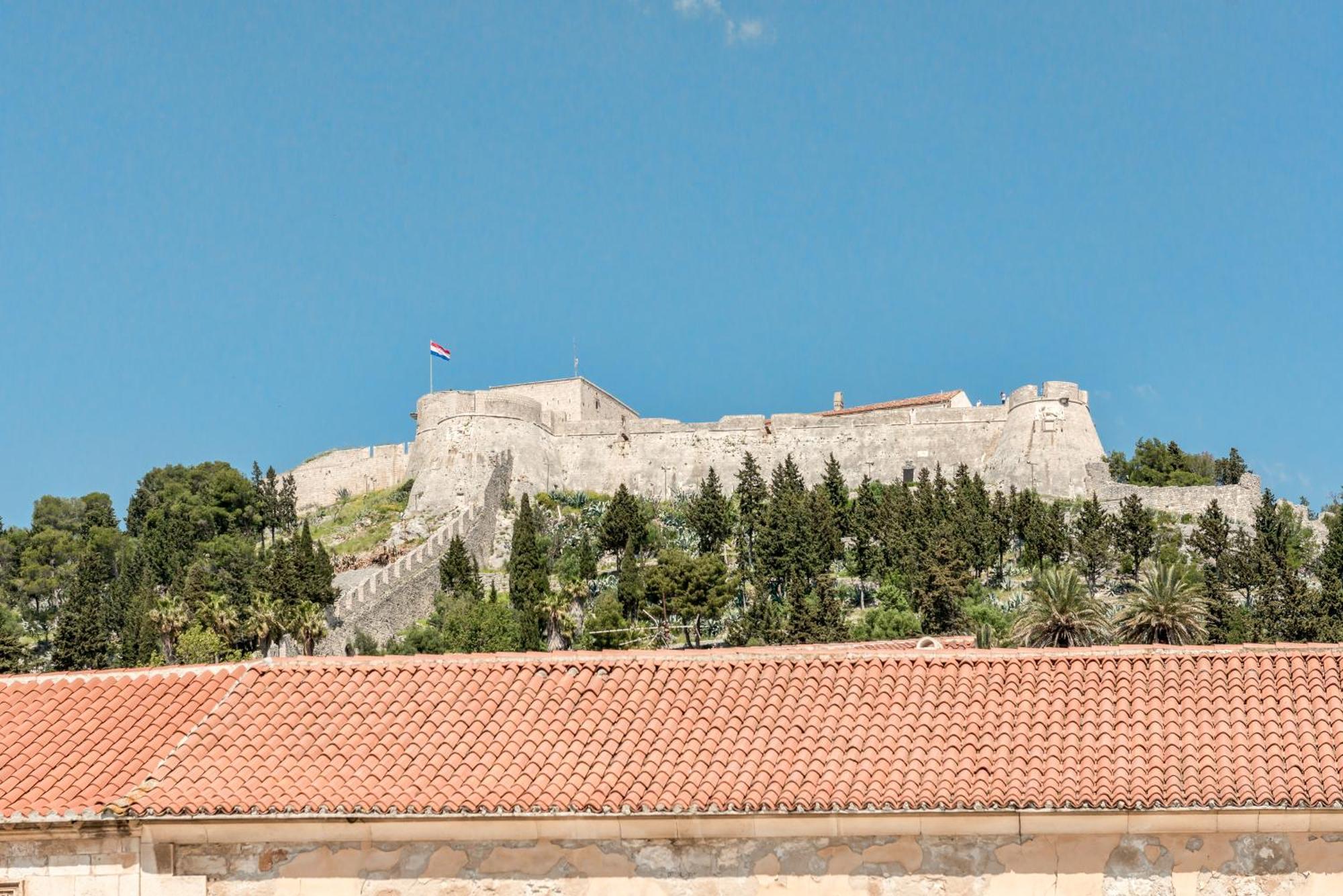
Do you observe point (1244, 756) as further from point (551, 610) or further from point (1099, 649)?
point (551, 610)

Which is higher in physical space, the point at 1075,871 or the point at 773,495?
the point at 773,495

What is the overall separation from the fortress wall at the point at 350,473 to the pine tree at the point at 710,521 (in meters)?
26.4

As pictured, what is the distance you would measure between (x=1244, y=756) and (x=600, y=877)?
20.1 ft

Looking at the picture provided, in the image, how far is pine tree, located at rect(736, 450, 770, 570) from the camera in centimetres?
7131

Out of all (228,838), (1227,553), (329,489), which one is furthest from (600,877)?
(329,489)

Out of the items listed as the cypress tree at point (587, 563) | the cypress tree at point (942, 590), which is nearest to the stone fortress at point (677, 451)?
the cypress tree at point (587, 563)

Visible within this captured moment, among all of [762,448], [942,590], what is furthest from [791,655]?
[762,448]

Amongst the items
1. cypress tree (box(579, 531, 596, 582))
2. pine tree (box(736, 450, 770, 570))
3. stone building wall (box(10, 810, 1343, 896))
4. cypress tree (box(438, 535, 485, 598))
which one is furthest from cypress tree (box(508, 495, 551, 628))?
stone building wall (box(10, 810, 1343, 896))

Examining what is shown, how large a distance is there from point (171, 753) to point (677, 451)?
74.7 meters

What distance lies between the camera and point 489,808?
14.8 metres

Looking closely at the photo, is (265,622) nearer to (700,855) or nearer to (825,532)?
(825,532)

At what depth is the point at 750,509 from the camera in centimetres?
7412

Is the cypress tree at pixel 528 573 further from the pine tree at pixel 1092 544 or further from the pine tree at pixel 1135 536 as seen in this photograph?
the pine tree at pixel 1135 536

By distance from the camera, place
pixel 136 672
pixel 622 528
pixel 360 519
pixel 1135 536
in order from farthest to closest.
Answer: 1. pixel 360 519
2. pixel 622 528
3. pixel 1135 536
4. pixel 136 672
